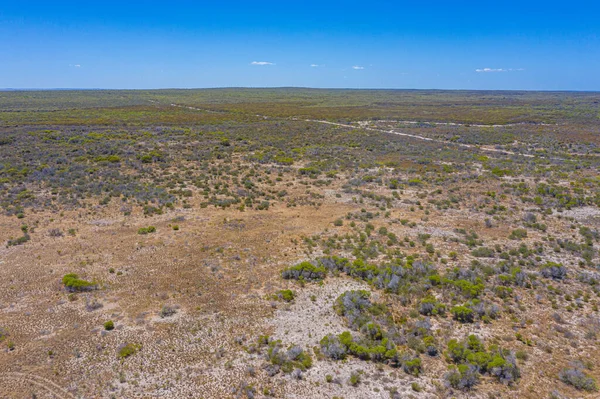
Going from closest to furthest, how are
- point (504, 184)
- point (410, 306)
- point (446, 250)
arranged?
1. point (410, 306)
2. point (446, 250)
3. point (504, 184)

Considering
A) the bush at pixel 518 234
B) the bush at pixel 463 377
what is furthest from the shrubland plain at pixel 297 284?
the bush at pixel 518 234

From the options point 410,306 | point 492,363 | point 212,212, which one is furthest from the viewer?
point 212,212

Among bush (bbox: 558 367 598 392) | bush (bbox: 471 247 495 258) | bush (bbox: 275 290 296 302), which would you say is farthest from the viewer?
bush (bbox: 471 247 495 258)

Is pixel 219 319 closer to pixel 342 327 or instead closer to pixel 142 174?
pixel 342 327

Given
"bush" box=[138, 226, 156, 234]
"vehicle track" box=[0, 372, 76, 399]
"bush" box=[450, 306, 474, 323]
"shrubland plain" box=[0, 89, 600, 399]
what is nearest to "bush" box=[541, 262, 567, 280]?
"shrubland plain" box=[0, 89, 600, 399]

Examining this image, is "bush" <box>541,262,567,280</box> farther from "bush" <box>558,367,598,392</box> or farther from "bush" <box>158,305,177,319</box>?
"bush" <box>158,305,177,319</box>

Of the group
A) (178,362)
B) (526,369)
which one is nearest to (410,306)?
(526,369)

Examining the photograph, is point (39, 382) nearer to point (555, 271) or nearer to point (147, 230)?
point (147, 230)

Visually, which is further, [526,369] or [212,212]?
[212,212]
